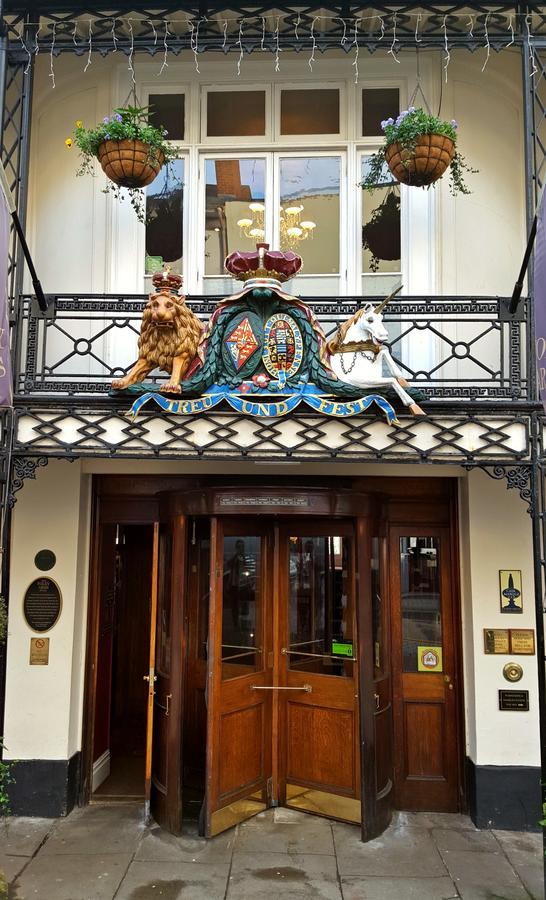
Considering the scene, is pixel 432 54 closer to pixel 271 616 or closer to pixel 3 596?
pixel 271 616

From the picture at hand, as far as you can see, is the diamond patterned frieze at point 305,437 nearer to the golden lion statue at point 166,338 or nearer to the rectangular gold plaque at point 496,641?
the golden lion statue at point 166,338

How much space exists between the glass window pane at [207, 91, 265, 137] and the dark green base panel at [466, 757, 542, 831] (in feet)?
21.8

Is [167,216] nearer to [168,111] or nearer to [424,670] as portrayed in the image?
[168,111]

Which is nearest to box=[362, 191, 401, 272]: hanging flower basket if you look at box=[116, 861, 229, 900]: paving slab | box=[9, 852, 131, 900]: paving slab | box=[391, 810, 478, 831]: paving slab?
box=[391, 810, 478, 831]: paving slab

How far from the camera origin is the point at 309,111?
7211 mm

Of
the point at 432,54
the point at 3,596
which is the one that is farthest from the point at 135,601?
the point at 432,54

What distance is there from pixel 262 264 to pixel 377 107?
8.93 ft

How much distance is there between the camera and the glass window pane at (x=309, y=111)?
7184mm

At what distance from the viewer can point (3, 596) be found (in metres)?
5.46

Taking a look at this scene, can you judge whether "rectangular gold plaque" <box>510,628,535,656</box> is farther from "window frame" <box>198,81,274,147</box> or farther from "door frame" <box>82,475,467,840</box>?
"window frame" <box>198,81,274,147</box>

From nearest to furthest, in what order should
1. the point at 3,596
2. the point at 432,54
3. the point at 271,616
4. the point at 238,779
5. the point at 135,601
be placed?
1. the point at 3,596
2. the point at 238,779
3. the point at 271,616
4. the point at 432,54
5. the point at 135,601

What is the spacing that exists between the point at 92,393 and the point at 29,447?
32.0 inches

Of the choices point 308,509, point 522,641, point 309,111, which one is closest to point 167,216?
point 309,111

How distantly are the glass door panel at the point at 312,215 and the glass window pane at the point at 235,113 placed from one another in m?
0.48
